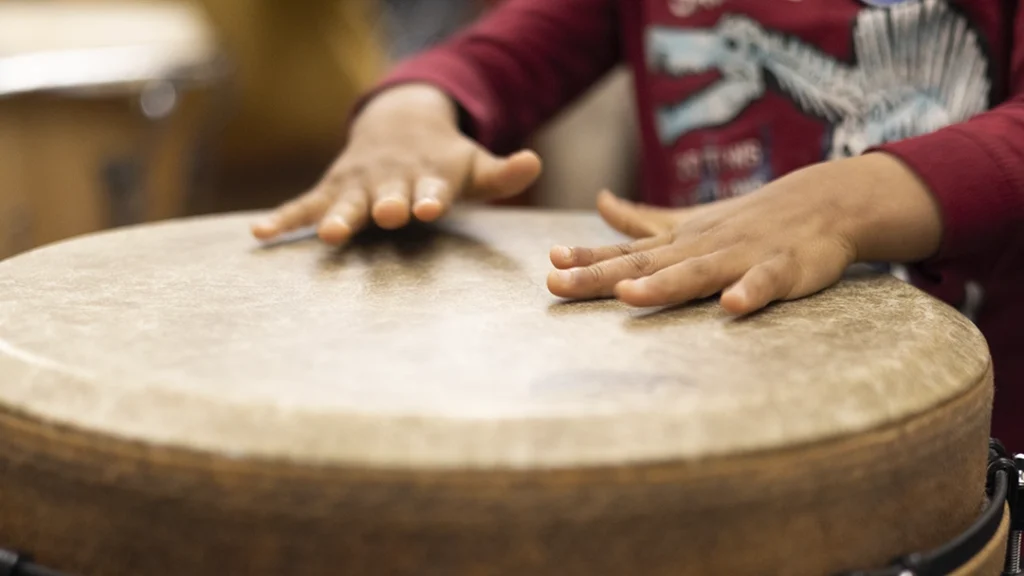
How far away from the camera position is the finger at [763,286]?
507 mm

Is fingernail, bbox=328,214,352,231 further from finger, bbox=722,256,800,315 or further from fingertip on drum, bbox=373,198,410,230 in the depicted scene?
finger, bbox=722,256,800,315

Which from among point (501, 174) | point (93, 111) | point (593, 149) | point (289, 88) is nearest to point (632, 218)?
point (501, 174)

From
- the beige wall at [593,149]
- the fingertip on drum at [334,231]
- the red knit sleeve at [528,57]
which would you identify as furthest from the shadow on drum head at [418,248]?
the beige wall at [593,149]

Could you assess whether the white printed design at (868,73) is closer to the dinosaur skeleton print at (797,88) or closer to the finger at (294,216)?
the dinosaur skeleton print at (797,88)

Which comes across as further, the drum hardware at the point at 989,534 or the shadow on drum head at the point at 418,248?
the shadow on drum head at the point at 418,248

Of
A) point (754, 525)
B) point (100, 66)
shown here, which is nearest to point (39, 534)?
point (754, 525)

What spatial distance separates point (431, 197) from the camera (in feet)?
2.34

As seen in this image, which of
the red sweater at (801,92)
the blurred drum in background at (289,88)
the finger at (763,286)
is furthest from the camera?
the blurred drum in background at (289,88)

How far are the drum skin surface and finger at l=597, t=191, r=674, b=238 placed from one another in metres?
0.18

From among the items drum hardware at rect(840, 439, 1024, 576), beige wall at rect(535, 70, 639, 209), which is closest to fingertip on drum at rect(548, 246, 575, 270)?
drum hardware at rect(840, 439, 1024, 576)

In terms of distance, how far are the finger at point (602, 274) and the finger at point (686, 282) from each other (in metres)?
0.01

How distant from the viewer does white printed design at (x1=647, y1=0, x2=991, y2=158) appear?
0.78 m

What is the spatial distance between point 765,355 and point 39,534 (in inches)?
12.5

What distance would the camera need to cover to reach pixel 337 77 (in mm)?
2604
